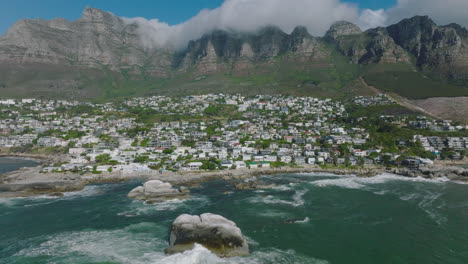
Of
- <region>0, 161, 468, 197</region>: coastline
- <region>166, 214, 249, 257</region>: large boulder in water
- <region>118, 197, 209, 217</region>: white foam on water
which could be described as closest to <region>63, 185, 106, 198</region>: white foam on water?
<region>0, 161, 468, 197</region>: coastline

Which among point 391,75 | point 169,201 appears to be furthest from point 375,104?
point 169,201

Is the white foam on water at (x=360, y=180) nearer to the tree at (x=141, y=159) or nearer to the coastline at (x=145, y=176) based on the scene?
the coastline at (x=145, y=176)

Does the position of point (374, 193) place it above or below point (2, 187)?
below

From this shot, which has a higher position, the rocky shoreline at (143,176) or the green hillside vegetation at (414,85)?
the green hillside vegetation at (414,85)

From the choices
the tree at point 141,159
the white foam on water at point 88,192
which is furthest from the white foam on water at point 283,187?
the tree at point 141,159

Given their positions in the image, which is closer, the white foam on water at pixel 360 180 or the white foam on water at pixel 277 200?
the white foam on water at pixel 277 200

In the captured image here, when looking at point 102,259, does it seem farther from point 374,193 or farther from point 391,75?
point 391,75
